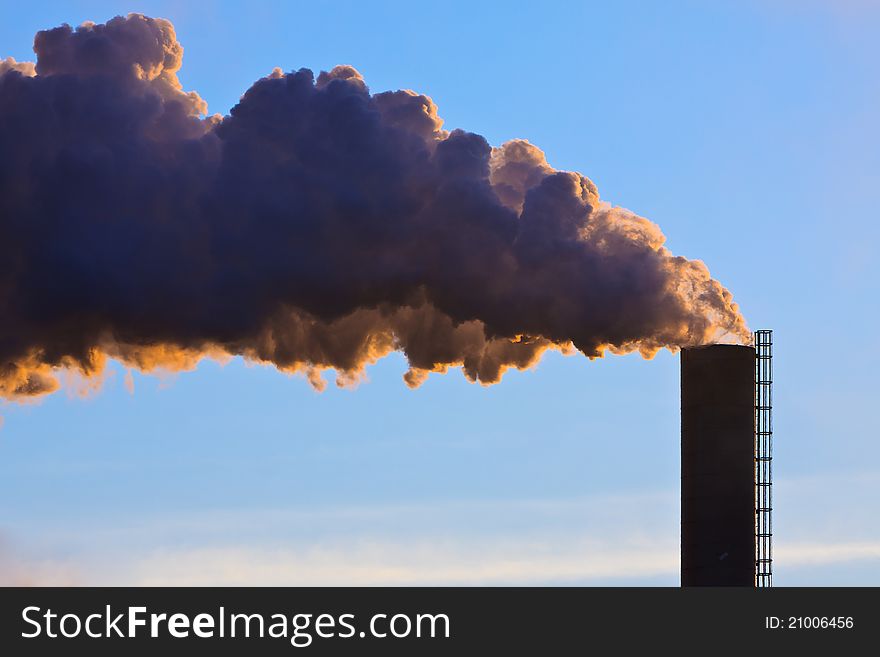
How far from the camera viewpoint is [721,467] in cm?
10012

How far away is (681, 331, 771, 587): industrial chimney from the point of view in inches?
3927

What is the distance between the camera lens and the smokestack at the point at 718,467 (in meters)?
99.8

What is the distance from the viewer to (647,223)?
336ft

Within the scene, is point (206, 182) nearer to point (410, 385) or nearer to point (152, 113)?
point (152, 113)

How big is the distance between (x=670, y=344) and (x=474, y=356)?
855 cm

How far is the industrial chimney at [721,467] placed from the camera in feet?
327

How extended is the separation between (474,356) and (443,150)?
9.11m

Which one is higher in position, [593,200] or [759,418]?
[593,200]

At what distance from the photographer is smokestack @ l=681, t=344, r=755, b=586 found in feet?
327

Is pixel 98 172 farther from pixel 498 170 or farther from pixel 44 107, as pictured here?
pixel 498 170

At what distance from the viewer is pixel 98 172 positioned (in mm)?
102375

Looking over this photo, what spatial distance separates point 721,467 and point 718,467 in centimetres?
12

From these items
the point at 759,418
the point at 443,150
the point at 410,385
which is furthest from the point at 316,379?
the point at 759,418

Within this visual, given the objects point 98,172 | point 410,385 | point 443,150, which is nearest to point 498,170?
point 443,150
